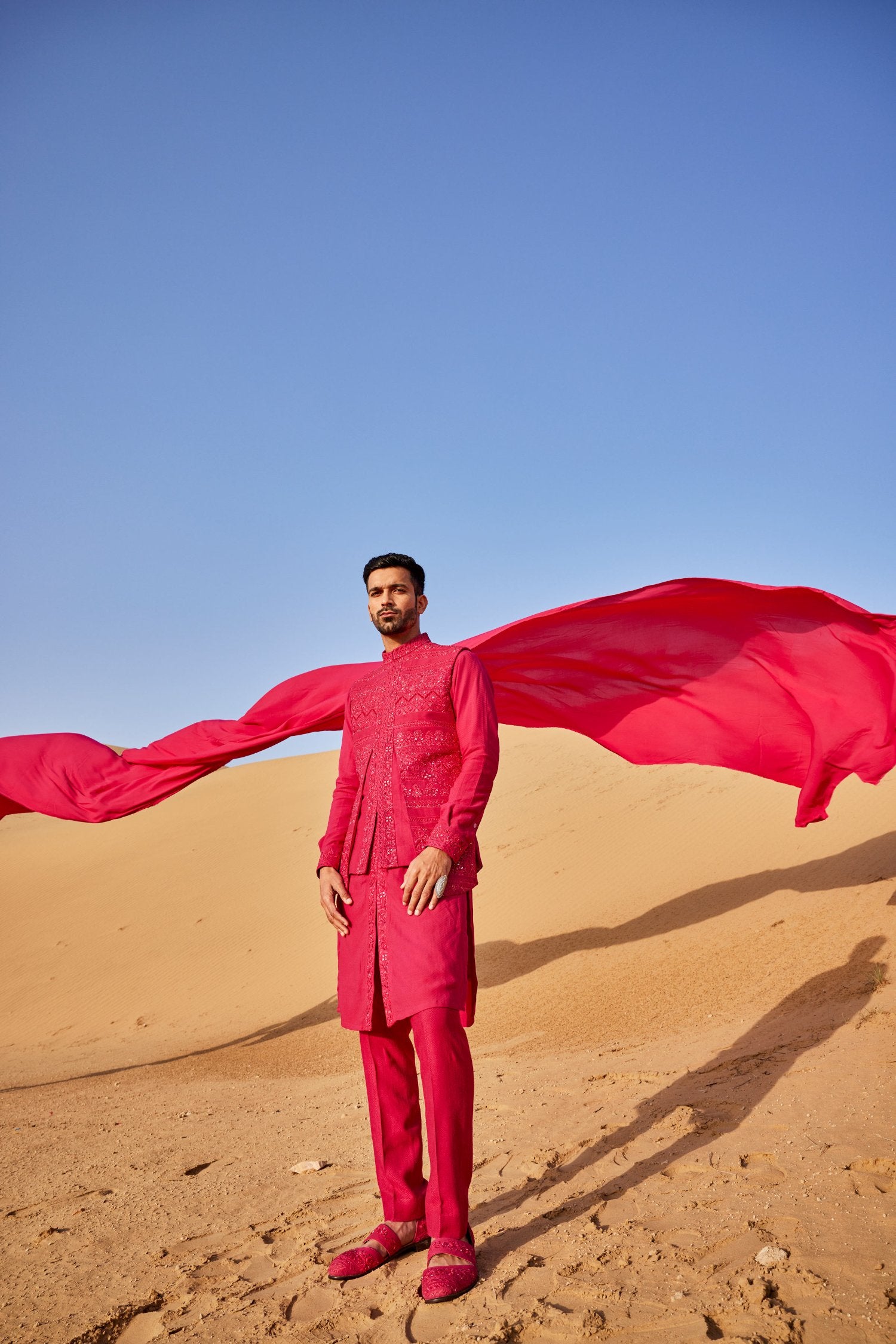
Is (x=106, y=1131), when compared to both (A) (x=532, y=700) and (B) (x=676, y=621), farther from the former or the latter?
(B) (x=676, y=621)

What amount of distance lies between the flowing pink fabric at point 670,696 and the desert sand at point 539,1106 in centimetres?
175

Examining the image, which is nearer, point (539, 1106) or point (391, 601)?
point (391, 601)

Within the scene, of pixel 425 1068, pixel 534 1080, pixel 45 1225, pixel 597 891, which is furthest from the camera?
pixel 597 891

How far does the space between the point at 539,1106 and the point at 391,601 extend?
3092mm

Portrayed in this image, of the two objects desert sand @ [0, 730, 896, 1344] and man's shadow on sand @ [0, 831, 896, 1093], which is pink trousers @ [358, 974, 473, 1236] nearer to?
desert sand @ [0, 730, 896, 1344]

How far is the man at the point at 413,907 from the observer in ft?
9.55

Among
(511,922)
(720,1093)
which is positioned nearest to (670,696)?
(720,1093)

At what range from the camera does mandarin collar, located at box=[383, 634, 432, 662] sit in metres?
3.58

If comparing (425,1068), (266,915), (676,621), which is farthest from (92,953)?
(425,1068)

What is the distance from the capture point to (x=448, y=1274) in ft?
8.84

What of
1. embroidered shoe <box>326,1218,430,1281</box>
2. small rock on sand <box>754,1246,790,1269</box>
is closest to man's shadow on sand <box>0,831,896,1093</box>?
embroidered shoe <box>326,1218,430,1281</box>

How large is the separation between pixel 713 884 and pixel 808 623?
5.67 metres

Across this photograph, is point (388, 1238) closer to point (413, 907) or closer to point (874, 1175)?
point (413, 907)

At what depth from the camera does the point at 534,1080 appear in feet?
18.4
